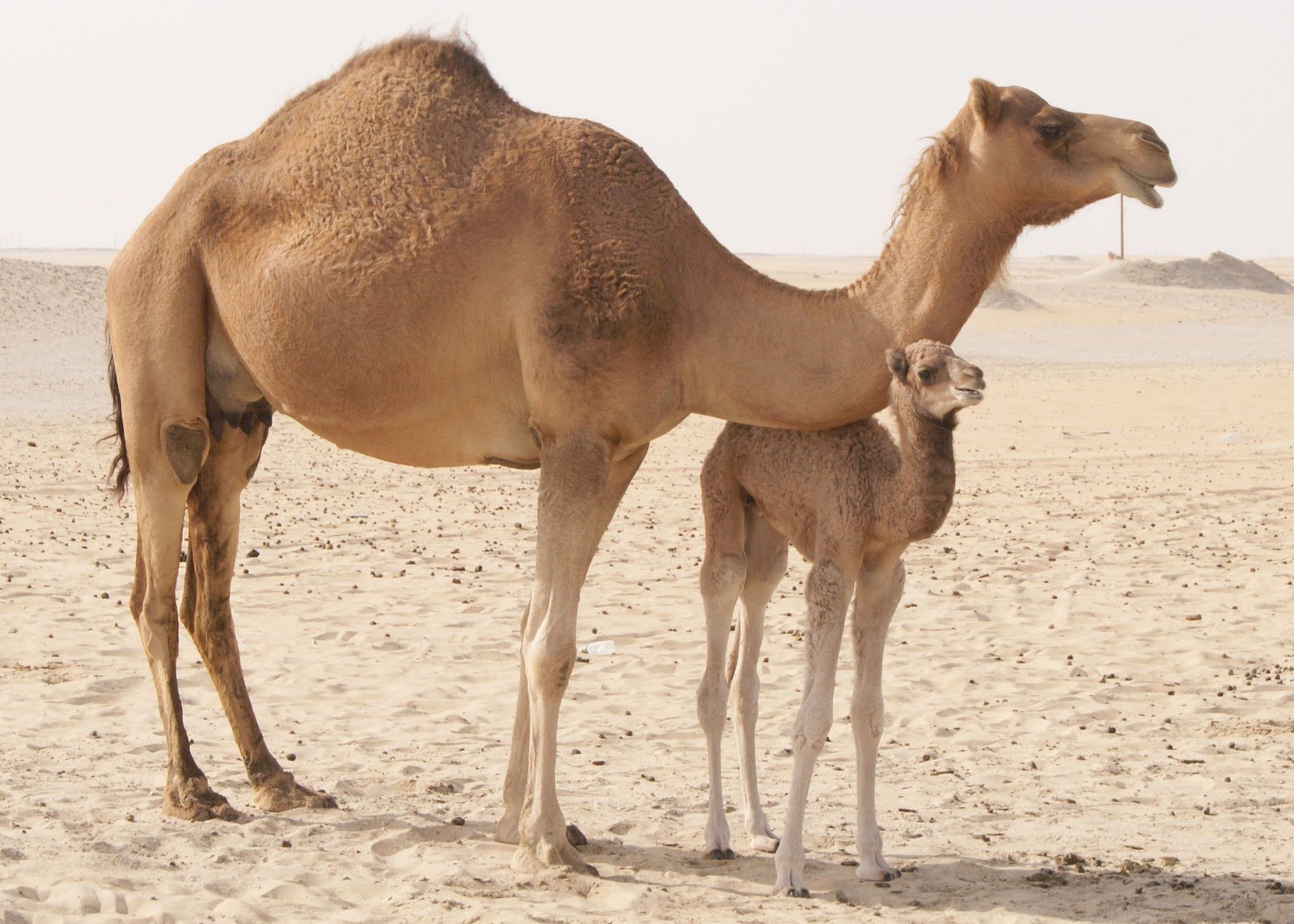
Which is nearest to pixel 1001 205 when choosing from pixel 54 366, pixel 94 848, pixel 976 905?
pixel 976 905

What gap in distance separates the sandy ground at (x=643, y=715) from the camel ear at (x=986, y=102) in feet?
9.73

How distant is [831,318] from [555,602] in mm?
1568

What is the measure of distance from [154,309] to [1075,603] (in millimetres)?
7304

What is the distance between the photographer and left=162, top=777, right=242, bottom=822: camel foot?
7492 millimetres

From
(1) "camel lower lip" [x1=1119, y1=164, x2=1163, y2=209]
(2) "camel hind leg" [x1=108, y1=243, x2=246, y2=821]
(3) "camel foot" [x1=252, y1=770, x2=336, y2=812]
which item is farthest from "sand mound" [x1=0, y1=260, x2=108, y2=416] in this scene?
(1) "camel lower lip" [x1=1119, y1=164, x2=1163, y2=209]

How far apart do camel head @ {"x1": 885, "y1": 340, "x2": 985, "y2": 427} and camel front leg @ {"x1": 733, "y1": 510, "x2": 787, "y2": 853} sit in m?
1.07

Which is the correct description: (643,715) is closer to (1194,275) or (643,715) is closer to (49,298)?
(49,298)

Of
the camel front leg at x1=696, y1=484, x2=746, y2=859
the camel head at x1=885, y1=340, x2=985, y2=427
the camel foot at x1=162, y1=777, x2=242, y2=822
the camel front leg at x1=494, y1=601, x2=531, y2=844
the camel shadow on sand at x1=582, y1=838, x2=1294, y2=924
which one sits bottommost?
the camel shadow on sand at x1=582, y1=838, x2=1294, y2=924

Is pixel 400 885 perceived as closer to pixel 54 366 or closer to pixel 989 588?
pixel 989 588

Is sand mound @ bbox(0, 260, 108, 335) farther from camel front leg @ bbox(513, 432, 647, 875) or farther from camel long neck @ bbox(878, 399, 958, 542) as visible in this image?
camel long neck @ bbox(878, 399, 958, 542)

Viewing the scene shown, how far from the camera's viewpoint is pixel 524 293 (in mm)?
6602

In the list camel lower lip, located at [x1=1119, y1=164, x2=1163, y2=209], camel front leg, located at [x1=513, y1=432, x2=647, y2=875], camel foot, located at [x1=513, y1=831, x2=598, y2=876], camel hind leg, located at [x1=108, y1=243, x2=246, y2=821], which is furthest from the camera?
camel hind leg, located at [x1=108, y1=243, x2=246, y2=821]

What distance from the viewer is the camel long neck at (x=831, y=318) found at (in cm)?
639

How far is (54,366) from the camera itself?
31250 millimetres
